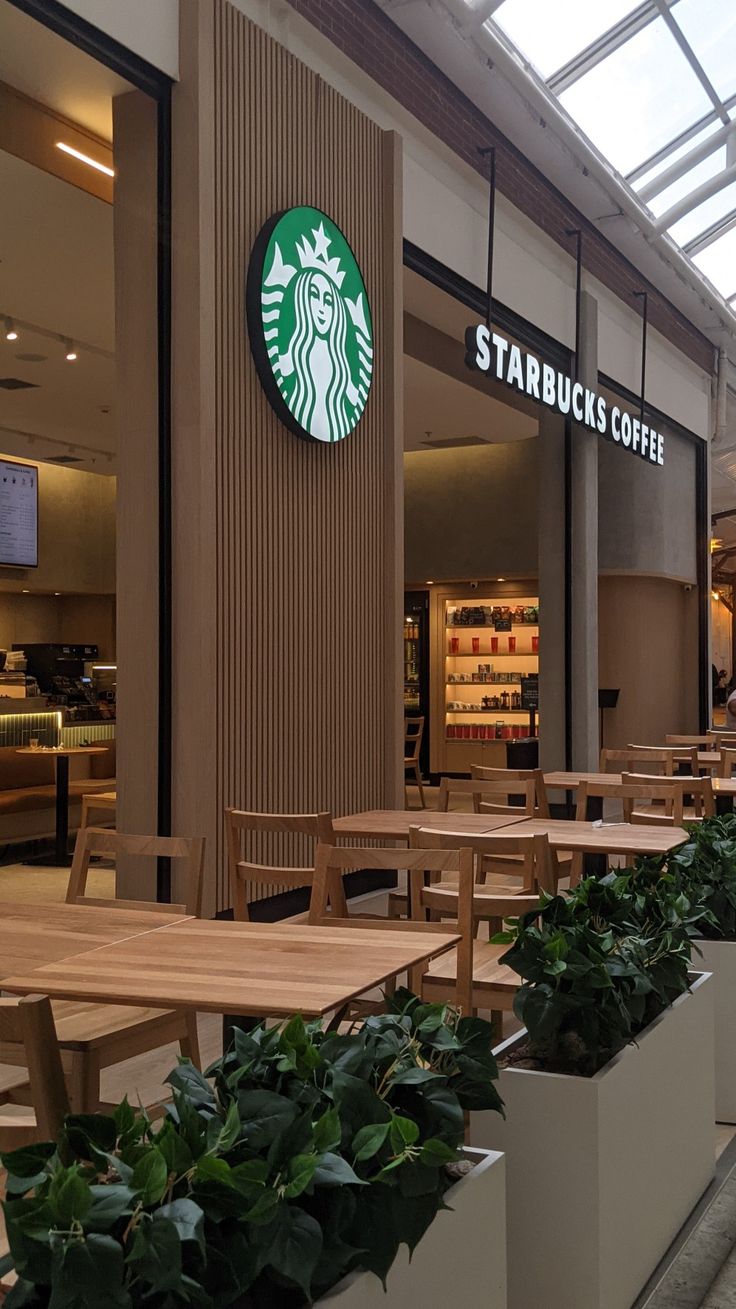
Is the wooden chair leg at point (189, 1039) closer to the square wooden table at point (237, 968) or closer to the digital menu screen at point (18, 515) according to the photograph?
the square wooden table at point (237, 968)

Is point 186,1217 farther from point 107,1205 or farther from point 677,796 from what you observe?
point 677,796

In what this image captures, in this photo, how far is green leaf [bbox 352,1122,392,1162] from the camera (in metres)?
1.41

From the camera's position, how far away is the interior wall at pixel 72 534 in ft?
46.0

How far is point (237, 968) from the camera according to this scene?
7.54 ft

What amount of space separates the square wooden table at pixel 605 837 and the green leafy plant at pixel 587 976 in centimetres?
110

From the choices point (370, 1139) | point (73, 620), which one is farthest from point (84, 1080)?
point (73, 620)

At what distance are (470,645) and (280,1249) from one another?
13386mm

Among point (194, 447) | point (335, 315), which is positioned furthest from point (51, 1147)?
point (335, 315)

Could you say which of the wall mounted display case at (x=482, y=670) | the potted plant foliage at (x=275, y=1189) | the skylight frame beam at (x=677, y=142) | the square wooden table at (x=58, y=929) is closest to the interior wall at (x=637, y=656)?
the wall mounted display case at (x=482, y=670)

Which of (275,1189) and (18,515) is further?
(18,515)

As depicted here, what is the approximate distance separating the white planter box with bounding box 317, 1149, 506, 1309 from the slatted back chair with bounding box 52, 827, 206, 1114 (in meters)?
0.82

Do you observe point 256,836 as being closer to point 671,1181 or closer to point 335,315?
point 335,315

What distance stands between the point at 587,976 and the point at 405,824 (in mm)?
2519

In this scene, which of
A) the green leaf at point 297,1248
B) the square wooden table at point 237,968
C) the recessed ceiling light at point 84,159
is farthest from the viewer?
the recessed ceiling light at point 84,159
